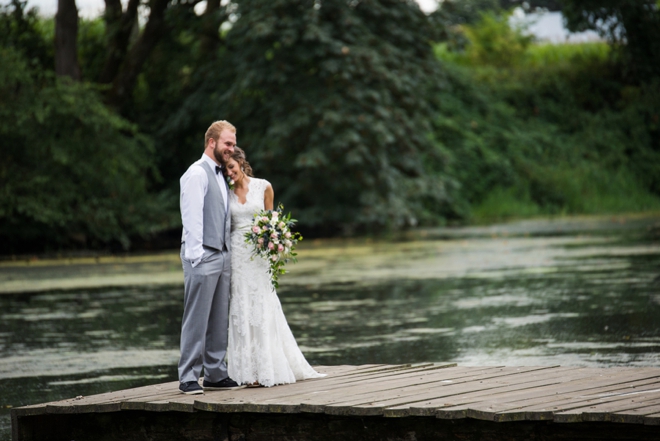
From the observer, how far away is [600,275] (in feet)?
55.8

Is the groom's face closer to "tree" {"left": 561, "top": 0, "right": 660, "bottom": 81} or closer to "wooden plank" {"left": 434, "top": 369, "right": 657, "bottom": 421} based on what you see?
Answer: "wooden plank" {"left": 434, "top": 369, "right": 657, "bottom": 421}

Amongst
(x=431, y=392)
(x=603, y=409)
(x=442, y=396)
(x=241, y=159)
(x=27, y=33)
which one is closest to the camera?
(x=603, y=409)

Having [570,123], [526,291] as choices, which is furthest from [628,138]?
[526,291]

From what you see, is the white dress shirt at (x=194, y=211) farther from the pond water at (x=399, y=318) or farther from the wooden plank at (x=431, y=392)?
the pond water at (x=399, y=318)

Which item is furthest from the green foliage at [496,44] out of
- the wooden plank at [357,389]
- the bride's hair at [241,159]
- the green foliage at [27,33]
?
the wooden plank at [357,389]

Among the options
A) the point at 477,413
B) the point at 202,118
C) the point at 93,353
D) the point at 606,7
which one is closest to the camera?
the point at 477,413

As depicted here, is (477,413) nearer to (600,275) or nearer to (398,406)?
(398,406)

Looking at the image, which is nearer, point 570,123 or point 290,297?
point 290,297

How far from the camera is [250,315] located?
7.34 m

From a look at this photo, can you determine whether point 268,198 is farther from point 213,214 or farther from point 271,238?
point 213,214

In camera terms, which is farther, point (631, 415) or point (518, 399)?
point (518, 399)

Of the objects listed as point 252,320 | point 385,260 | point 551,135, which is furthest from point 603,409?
point 551,135

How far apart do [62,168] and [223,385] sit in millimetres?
21724

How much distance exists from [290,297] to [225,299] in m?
8.77
